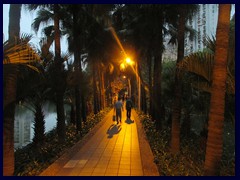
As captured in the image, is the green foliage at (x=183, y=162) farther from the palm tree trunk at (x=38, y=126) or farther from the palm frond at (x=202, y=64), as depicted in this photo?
the palm tree trunk at (x=38, y=126)

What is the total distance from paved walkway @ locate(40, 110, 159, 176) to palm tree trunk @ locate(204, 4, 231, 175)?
1508 mm

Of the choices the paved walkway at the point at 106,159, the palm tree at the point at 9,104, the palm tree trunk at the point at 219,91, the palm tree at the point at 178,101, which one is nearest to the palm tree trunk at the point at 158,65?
the paved walkway at the point at 106,159

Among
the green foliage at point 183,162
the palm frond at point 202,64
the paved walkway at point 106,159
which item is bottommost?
the paved walkway at point 106,159

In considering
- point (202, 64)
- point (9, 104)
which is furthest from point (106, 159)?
point (202, 64)

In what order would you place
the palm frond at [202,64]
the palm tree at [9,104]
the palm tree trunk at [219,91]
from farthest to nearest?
the palm frond at [202,64] < the palm tree at [9,104] < the palm tree trunk at [219,91]

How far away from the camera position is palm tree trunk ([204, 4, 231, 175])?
562 centimetres

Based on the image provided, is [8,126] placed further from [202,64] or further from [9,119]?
[202,64]

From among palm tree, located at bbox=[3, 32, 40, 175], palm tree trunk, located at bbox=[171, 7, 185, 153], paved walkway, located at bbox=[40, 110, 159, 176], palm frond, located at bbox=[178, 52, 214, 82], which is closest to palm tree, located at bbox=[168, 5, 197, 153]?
palm tree trunk, located at bbox=[171, 7, 185, 153]

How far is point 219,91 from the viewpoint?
5621mm

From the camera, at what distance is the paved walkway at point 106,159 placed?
23.0 ft

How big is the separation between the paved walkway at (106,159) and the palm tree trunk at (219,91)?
1.51 metres

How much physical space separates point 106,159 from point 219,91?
4045 millimetres

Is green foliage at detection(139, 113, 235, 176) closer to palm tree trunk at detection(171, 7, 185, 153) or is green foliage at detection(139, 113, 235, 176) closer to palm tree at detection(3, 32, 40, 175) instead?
palm tree trunk at detection(171, 7, 185, 153)

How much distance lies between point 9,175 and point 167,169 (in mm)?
3364
